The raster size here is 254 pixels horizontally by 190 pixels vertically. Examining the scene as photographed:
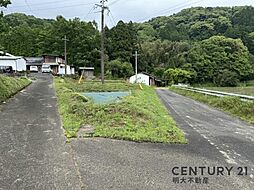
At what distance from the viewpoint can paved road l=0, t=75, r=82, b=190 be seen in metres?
4.50

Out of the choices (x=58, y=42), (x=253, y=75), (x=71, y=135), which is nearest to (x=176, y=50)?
(x=253, y=75)

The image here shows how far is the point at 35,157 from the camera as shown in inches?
225

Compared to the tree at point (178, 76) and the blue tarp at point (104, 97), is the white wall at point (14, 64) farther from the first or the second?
the blue tarp at point (104, 97)

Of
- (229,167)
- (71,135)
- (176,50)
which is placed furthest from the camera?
(176,50)

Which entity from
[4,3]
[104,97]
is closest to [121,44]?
[104,97]

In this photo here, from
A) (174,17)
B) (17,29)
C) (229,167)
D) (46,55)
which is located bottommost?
(229,167)

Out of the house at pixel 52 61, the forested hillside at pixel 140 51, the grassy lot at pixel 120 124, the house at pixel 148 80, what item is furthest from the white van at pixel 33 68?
the grassy lot at pixel 120 124

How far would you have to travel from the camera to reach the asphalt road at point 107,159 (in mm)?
4520

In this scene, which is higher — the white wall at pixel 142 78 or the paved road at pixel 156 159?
the white wall at pixel 142 78

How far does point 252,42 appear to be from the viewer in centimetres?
7850

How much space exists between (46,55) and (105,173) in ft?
197

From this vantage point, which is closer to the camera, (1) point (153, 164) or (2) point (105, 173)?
(2) point (105, 173)

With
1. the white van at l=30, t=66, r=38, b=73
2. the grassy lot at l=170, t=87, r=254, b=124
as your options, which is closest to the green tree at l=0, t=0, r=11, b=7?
the grassy lot at l=170, t=87, r=254, b=124

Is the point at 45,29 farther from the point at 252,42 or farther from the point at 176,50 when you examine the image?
the point at 252,42
